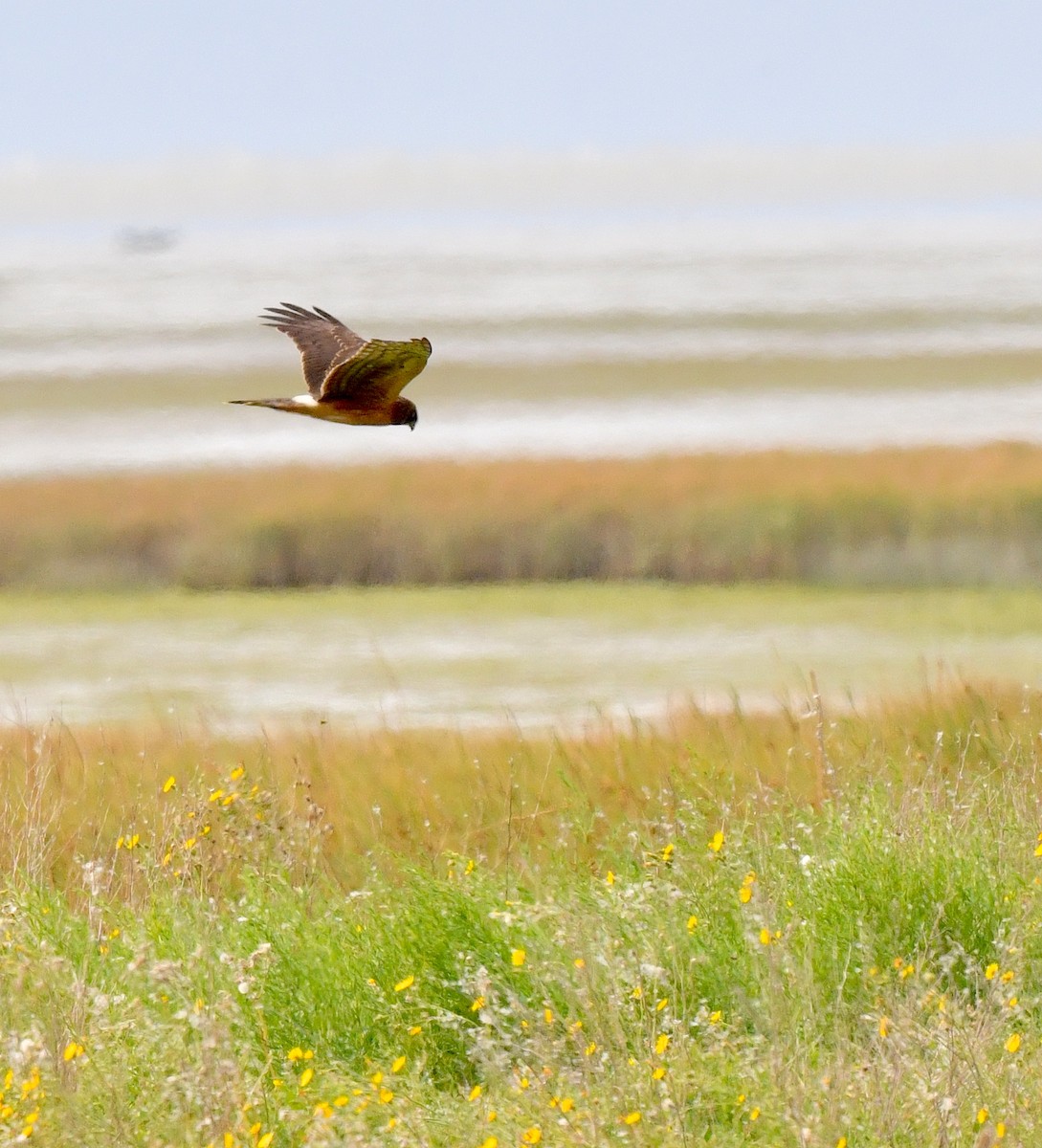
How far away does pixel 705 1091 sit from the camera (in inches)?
149

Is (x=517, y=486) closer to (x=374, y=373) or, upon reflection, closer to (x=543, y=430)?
(x=543, y=430)

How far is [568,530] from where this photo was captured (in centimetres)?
1377

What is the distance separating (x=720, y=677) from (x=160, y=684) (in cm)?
308

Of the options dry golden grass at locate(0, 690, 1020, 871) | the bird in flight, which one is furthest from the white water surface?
the bird in flight

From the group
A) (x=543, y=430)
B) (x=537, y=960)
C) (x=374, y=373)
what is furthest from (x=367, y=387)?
(x=543, y=430)

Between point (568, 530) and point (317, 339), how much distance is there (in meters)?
8.90

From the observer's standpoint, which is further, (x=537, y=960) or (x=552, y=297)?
(x=552, y=297)

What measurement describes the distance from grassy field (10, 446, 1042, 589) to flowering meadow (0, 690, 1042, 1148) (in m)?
6.77

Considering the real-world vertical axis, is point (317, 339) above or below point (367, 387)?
above

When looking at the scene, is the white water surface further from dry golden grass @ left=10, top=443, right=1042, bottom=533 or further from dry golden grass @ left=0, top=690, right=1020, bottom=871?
dry golden grass @ left=0, top=690, right=1020, bottom=871

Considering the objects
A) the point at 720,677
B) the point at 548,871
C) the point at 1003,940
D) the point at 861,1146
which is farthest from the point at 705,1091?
the point at 720,677

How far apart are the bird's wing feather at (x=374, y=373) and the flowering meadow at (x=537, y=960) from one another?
1236 mm

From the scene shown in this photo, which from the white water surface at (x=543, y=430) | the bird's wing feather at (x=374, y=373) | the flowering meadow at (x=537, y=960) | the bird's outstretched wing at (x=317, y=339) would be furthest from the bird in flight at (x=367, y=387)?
the white water surface at (x=543, y=430)

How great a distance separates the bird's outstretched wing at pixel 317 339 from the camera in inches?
184
